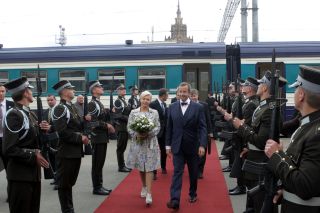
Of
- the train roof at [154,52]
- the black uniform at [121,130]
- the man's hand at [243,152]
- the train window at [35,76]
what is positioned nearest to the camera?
the man's hand at [243,152]

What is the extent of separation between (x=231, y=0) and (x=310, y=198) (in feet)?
75.5

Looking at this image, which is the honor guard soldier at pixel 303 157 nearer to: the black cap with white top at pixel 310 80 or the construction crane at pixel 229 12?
the black cap with white top at pixel 310 80

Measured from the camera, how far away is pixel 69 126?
265 inches

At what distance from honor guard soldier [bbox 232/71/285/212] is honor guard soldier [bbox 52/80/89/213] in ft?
8.05

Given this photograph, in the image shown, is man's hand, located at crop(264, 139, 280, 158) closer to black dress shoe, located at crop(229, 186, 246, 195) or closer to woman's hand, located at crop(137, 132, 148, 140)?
woman's hand, located at crop(137, 132, 148, 140)

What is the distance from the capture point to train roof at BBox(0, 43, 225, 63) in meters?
16.9

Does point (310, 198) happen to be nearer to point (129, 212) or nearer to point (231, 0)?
point (129, 212)

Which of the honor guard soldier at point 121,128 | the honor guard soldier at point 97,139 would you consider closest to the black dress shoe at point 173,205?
the honor guard soldier at point 97,139

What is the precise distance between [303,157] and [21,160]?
326 cm

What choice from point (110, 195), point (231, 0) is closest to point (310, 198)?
point (110, 195)

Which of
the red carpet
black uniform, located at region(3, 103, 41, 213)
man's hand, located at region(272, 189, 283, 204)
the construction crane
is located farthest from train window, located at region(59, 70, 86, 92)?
man's hand, located at region(272, 189, 283, 204)

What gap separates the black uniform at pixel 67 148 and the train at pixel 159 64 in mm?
9907

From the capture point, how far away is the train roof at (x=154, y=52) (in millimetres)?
16641

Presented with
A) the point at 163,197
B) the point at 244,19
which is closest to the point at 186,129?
the point at 163,197
